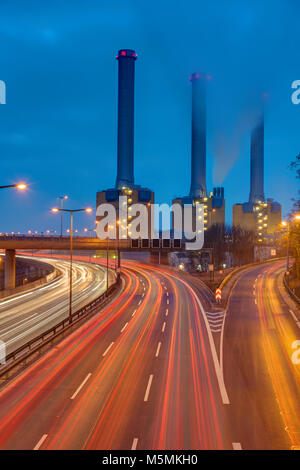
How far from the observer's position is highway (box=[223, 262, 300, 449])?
13.7 metres

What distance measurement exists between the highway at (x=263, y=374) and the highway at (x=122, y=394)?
0.76 meters

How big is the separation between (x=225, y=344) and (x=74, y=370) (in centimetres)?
1045

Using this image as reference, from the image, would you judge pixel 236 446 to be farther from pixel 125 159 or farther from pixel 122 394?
pixel 125 159

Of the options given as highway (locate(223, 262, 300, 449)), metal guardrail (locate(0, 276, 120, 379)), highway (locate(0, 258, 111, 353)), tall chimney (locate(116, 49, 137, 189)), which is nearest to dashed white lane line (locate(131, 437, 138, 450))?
highway (locate(223, 262, 300, 449))

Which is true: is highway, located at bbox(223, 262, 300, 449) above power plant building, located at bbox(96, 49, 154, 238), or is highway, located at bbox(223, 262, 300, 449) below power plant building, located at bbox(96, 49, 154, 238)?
below

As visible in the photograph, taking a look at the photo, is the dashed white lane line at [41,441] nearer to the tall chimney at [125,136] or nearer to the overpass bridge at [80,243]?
the overpass bridge at [80,243]

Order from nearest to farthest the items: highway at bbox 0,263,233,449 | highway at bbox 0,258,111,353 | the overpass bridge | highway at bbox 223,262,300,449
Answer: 1. highway at bbox 0,263,233,449
2. highway at bbox 223,262,300,449
3. highway at bbox 0,258,111,353
4. the overpass bridge

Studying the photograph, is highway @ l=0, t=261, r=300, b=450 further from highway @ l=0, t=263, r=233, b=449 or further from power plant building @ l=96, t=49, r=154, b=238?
power plant building @ l=96, t=49, r=154, b=238

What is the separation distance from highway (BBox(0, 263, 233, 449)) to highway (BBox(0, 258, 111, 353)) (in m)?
6.02

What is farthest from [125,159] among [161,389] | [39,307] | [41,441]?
[41,441]

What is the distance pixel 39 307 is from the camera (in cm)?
4578

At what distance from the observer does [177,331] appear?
1163 inches

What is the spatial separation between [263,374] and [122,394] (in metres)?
7.62
